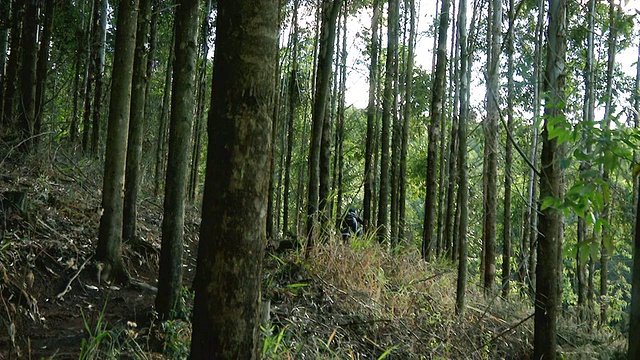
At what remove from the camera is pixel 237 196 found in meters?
2.21

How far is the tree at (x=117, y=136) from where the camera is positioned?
5895 mm

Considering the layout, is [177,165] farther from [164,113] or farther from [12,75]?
[164,113]

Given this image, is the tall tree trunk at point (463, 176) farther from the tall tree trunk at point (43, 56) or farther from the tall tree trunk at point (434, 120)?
the tall tree trunk at point (43, 56)

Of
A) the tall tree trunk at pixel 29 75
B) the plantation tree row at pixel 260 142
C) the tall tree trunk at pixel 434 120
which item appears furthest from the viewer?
the tall tree trunk at pixel 434 120

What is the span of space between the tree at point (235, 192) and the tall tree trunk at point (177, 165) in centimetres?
278

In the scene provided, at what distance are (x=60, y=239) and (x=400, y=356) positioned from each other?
13.8 ft

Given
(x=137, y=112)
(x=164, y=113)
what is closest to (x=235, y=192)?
(x=137, y=112)

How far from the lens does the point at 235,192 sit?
7.26 feet

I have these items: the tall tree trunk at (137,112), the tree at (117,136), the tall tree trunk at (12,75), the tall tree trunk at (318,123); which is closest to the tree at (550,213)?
the tall tree trunk at (318,123)

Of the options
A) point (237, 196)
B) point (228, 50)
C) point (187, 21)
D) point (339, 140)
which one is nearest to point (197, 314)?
point (237, 196)

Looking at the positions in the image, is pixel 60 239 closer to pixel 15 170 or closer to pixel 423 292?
pixel 15 170

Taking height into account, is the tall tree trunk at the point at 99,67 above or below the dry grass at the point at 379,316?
above

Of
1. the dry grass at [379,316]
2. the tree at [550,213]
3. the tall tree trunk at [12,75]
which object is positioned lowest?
the dry grass at [379,316]

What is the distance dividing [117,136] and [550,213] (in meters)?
4.55
